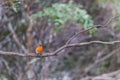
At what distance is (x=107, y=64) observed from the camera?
258 inches

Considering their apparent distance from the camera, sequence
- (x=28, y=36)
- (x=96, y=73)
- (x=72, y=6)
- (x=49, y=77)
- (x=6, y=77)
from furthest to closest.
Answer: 1. (x=96, y=73)
2. (x=49, y=77)
3. (x=6, y=77)
4. (x=28, y=36)
5. (x=72, y=6)

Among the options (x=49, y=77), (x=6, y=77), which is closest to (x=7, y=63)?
(x=6, y=77)

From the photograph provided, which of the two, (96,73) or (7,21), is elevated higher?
(7,21)

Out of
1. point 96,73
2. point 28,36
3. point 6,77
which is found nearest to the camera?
point 28,36

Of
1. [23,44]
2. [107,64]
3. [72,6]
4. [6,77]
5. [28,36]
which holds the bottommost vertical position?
[107,64]

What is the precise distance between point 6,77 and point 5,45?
17.2 inches

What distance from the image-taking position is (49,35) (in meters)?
5.06

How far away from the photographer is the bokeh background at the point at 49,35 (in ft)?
13.6

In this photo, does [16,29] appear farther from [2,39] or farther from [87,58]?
[87,58]

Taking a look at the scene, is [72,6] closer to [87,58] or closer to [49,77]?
[49,77]

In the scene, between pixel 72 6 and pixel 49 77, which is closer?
pixel 72 6

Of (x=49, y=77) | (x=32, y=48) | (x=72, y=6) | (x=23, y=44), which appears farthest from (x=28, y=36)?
(x=49, y=77)

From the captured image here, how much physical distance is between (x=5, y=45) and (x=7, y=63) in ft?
0.82

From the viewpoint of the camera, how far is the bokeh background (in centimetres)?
414
